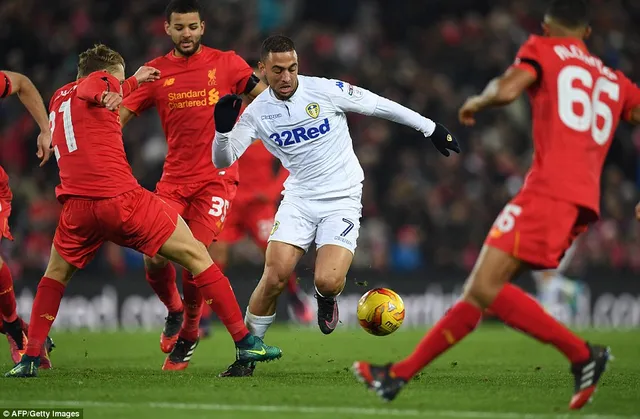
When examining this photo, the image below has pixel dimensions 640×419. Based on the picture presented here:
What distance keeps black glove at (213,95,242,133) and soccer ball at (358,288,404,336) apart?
1946mm

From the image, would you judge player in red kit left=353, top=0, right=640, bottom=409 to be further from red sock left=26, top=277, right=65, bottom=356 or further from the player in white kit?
red sock left=26, top=277, right=65, bottom=356

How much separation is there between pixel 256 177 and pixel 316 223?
4.64 m

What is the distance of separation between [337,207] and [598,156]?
266 cm

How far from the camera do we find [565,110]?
6430mm

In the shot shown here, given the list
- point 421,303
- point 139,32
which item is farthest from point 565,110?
point 139,32

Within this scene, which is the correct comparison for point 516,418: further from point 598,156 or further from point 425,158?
point 425,158

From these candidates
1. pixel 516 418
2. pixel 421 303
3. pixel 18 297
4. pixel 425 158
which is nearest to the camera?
pixel 516 418

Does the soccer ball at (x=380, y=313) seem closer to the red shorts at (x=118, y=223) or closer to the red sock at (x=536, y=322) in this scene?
the red shorts at (x=118, y=223)

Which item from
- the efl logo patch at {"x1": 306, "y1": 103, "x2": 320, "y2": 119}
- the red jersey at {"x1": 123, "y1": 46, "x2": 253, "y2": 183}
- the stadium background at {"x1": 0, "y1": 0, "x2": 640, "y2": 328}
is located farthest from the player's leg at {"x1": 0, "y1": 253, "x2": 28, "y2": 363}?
the stadium background at {"x1": 0, "y1": 0, "x2": 640, "y2": 328}

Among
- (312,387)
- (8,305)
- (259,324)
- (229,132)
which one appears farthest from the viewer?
(8,305)

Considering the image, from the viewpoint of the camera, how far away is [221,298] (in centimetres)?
807

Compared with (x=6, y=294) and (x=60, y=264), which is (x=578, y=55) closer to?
(x=60, y=264)

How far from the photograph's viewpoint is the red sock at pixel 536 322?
21.0ft

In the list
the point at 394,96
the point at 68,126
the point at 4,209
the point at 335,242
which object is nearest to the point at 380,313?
the point at 335,242
